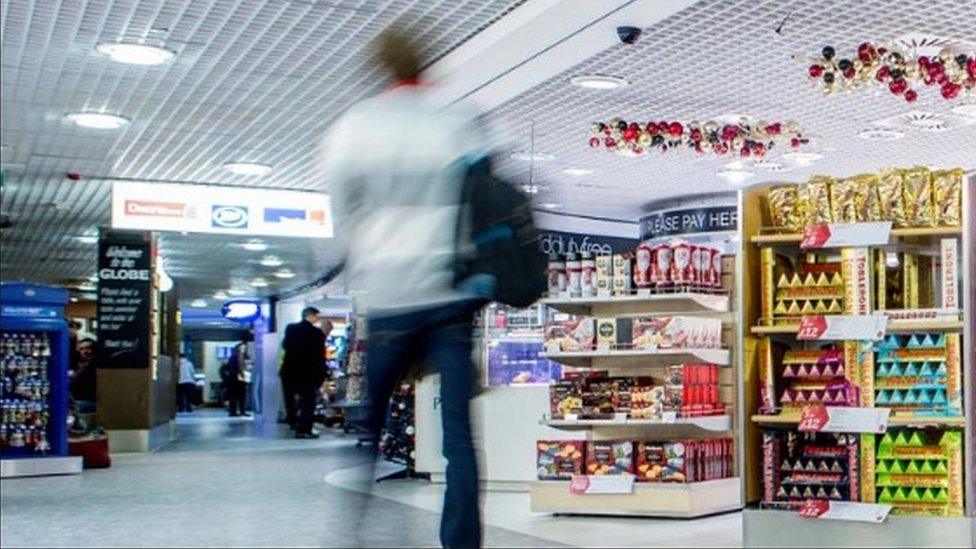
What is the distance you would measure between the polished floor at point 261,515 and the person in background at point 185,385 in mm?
17577

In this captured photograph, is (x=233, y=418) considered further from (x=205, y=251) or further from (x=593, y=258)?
(x=593, y=258)

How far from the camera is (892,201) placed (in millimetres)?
5195

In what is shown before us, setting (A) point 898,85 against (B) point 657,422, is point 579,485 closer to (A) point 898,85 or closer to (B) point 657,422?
(B) point 657,422

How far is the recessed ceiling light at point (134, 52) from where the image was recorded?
721 centimetres

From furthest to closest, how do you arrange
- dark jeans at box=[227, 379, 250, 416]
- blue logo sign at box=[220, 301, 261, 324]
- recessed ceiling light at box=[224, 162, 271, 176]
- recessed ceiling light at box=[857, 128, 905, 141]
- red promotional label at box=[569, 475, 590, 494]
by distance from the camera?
blue logo sign at box=[220, 301, 261, 324] < dark jeans at box=[227, 379, 250, 416] < recessed ceiling light at box=[224, 162, 271, 176] < recessed ceiling light at box=[857, 128, 905, 141] < red promotional label at box=[569, 475, 590, 494]

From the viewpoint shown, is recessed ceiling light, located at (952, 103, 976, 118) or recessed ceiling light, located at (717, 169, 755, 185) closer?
recessed ceiling light, located at (952, 103, 976, 118)

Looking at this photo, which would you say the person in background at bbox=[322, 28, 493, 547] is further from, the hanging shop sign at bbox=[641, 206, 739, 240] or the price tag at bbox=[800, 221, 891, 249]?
the hanging shop sign at bbox=[641, 206, 739, 240]

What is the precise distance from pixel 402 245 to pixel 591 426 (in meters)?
5.31

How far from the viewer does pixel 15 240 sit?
18.2 meters

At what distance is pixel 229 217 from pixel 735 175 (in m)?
4.85

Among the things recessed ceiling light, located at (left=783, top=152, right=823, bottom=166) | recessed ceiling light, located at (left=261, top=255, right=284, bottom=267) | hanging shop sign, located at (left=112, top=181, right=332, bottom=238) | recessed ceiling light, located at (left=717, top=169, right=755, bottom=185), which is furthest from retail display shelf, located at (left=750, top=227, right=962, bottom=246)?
recessed ceiling light, located at (left=261, top=255, right=284, bottom=267)

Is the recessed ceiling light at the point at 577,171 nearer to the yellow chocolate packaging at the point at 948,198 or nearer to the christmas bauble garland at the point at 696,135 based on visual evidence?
the christmas bauble garland at the point at 696,135

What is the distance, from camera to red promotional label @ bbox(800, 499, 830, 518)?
523 centimetres

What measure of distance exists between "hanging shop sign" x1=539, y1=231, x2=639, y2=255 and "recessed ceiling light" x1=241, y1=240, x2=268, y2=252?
15.6 ft
